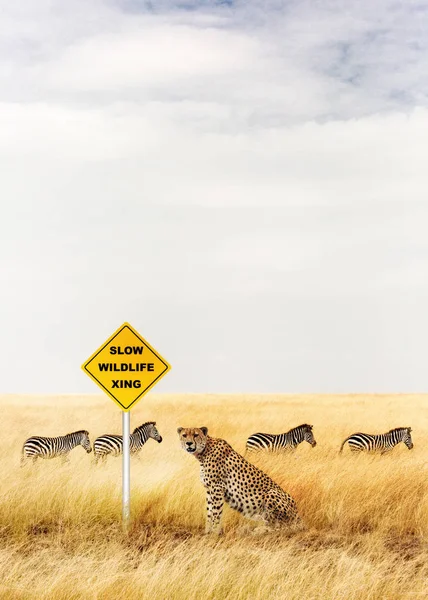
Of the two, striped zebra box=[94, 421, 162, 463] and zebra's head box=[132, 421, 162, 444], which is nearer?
striped zebra box=[94, 421, 162, 463]

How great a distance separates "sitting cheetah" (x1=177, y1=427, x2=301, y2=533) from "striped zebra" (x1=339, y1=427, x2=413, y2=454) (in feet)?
25.8

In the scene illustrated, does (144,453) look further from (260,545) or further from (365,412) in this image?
(365,412)

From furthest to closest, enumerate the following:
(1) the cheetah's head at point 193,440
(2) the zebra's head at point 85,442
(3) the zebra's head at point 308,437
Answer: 1. (3) the zebra's head at point 308,437
2. (2) the zebra's head at point 85,442
3. (1) the cheetah's head at point 193,440

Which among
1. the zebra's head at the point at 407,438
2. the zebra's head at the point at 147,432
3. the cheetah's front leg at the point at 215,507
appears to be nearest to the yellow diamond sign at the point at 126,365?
the cheetah's front leg at the point at 215,507

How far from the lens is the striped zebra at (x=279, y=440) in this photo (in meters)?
16.4

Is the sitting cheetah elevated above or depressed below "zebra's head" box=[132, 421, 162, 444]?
below

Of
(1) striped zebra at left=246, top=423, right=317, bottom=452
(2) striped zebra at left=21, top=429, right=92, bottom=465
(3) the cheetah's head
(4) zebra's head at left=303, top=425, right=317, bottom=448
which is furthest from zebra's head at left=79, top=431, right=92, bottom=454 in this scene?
(3) the cheetah's head

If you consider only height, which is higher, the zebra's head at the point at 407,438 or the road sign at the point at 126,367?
the road sign at the point at 126,367

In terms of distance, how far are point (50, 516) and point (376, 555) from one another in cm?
426

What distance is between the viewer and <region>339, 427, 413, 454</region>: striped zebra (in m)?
16.7

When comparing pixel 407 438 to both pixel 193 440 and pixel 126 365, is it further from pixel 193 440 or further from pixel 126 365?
Result: pixel 126 365

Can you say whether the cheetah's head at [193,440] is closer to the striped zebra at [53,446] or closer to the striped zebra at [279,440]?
the striped zebra at [53,446]

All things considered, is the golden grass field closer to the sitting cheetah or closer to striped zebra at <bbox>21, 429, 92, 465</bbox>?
the sitting cheetah

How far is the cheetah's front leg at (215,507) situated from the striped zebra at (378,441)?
26.3 ft
